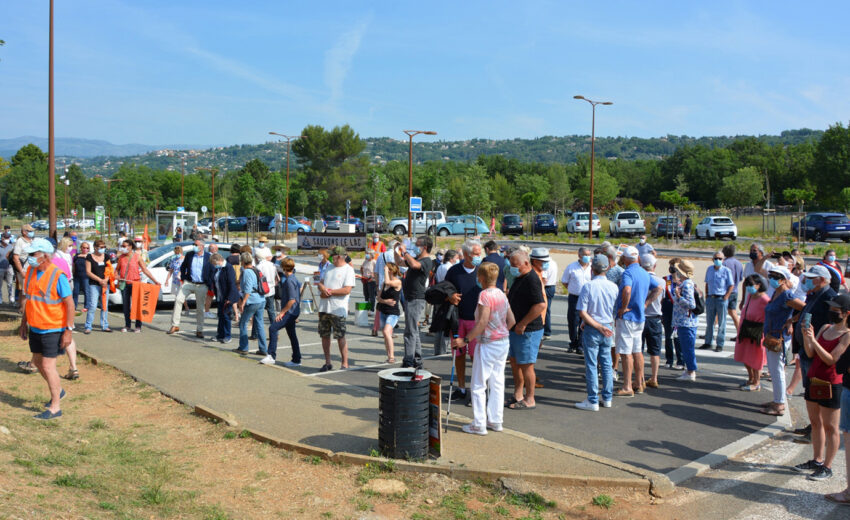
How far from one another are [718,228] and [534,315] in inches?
1497

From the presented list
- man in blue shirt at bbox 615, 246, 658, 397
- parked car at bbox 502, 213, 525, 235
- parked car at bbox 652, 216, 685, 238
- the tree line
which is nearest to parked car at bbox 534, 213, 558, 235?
parked car at bbox 502, 213, 525, 235

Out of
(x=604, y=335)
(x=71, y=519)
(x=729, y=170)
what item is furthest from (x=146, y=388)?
(x=729, y=170)

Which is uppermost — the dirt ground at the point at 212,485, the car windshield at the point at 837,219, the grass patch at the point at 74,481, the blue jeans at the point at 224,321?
the car windshield at the point at 837,219

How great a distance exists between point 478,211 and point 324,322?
181 feet

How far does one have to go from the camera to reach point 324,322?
983 cm

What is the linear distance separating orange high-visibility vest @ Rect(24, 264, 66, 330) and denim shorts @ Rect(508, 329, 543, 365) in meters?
5.22

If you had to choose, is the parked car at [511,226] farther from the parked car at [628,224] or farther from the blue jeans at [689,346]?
the blue jeans at [689,346]

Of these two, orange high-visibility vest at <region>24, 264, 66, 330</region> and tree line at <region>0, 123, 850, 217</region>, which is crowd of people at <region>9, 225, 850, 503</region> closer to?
orange high-visibility vest at <region>24, 264, 66, 330</region>

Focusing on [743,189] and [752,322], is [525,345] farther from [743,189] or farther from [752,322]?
[743,189]

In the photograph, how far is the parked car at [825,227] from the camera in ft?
124

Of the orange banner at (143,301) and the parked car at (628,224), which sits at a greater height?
the parked car at (628,224)

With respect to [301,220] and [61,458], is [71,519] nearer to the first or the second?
[61,458]

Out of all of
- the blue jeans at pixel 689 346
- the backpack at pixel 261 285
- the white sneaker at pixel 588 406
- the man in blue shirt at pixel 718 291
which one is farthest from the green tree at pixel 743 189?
the white sneaker at pixel 588 406

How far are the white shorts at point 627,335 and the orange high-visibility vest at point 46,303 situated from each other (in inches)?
265
